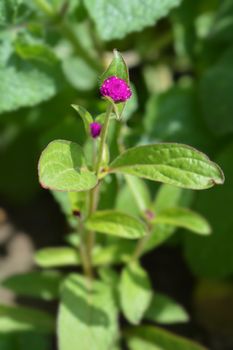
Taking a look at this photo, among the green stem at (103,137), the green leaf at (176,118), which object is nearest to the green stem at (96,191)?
the green stem at (103,137)

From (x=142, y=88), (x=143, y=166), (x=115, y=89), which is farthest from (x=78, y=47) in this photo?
(x=115, y=89)

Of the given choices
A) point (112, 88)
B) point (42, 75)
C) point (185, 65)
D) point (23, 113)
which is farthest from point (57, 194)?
point (185, 65)

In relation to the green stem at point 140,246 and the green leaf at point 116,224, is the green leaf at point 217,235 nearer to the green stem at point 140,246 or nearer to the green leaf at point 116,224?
the green stem at point 140,246

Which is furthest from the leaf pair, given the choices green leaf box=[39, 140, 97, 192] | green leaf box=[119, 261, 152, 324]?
green leaf box=[119, 261, 152, 324]

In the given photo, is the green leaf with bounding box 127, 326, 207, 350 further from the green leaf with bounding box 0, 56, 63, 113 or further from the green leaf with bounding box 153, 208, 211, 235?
the green leaf with bounding box 0, 56, 63, 113

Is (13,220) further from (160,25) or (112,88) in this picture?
A: (112,88)

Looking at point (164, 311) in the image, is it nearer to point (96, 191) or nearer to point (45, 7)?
point (96, 191)
